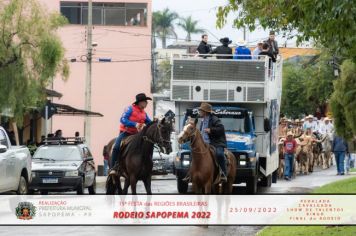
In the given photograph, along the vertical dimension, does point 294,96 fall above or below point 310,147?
above

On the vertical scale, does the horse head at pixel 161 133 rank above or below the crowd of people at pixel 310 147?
above

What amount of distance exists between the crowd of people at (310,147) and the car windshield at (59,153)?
8.30 metres

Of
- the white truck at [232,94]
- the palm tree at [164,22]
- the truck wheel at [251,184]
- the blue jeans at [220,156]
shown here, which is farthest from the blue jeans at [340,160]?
the palm tree at [164,22]

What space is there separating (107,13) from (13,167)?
44.8m

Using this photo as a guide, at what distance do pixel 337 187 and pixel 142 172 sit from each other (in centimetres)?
765

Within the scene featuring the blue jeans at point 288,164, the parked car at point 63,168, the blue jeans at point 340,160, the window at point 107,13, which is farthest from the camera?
the window at point 107,13

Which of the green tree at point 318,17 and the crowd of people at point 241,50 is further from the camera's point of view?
the crowd of people at point 241,50

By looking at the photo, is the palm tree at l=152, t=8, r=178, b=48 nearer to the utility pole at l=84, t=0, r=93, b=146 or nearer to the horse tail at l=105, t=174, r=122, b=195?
the utility pole at l=84, t=0, r=93, b=146

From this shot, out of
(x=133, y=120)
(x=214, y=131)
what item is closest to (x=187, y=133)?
(x=214, y=131)

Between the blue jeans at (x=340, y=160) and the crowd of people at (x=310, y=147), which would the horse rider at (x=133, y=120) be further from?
the blue jeans at (x=340, y=160)

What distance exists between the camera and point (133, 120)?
21328mm

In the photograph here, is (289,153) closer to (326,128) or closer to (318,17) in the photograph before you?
(326,128)

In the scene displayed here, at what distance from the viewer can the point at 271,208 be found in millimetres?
20094

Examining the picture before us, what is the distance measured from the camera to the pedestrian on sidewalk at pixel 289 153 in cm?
3691
